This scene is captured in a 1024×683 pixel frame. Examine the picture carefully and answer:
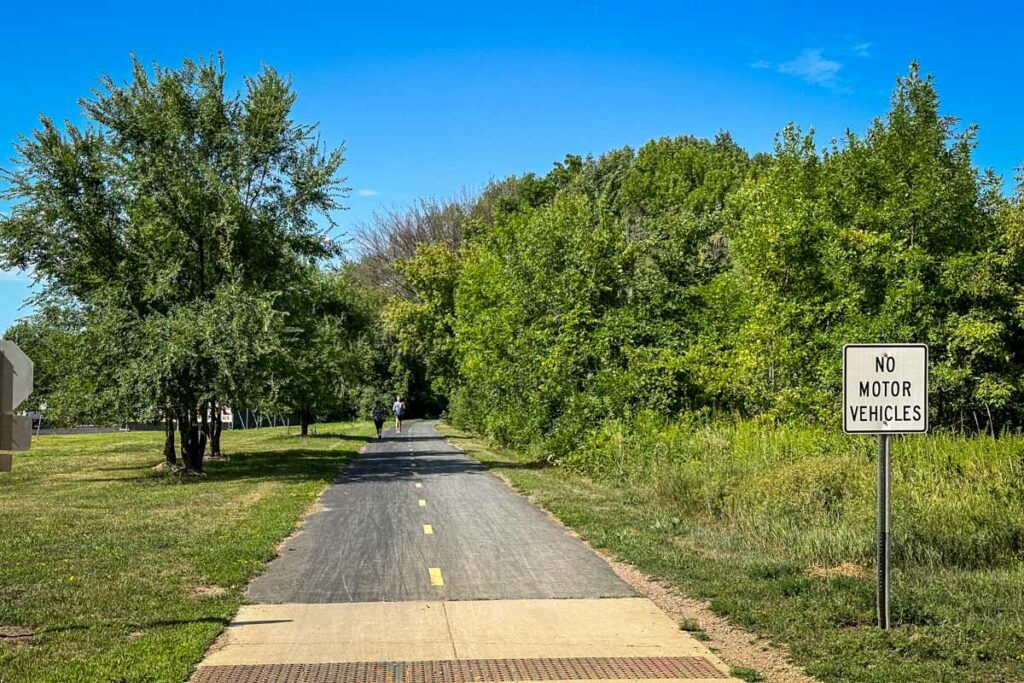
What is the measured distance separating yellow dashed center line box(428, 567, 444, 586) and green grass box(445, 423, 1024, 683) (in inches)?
92.7

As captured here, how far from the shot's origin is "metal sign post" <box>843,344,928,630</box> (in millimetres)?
8375

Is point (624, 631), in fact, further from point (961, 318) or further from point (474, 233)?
point (474, 233)

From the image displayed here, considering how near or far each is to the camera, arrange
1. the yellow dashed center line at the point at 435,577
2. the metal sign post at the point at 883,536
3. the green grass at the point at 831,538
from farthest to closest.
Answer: the yellow dashed center line at the point at 435,577, the metal sign post at the point at 883,536, the green grass at the point at 831,538

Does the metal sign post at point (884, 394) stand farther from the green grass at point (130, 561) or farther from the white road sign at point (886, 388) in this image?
the green grass at point (130, 561)

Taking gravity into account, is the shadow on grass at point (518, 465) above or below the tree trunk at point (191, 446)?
below

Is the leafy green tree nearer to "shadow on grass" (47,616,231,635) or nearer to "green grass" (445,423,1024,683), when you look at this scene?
"green grass" (445,423,1024,683)

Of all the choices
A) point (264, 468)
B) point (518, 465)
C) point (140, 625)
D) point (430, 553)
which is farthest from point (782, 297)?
point (140, 625)

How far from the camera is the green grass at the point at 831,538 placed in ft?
25.1

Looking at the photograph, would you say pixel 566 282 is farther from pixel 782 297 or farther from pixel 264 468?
pixel 264 468

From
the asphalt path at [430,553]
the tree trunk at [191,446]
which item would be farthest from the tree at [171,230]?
the asphalt path at [430,553]

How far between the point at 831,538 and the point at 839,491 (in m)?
2.80

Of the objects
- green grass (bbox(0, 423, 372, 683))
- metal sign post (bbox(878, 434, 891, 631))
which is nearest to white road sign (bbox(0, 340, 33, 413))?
green grass (bbox(0, 423, 372, 683))

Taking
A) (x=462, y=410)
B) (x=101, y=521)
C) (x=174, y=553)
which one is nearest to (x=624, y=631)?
(x=174, y=553)

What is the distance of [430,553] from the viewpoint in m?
12.5
